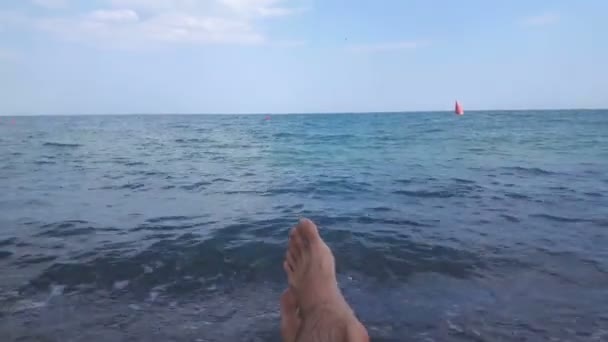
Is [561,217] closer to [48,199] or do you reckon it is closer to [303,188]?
[303,188]

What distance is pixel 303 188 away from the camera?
1000cm

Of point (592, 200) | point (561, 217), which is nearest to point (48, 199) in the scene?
point (561, 217)

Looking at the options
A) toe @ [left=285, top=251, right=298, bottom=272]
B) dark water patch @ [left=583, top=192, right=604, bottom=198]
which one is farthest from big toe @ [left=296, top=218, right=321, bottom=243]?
dark water patch @ [left=583, top=192, right=604, bottom=198]

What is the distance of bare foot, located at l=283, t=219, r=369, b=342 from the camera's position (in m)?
2.05

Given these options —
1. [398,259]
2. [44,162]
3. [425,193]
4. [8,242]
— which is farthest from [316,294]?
[44,162]

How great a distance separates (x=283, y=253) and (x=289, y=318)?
9.79ft

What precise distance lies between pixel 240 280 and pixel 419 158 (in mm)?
11624

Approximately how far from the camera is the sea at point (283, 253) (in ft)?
12.0

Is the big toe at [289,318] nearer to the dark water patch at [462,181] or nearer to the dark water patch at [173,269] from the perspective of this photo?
the dark water patch at [173,269]

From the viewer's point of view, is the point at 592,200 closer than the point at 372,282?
No

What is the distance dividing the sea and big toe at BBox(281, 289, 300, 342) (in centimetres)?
108

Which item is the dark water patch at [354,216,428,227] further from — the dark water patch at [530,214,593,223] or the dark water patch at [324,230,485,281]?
the dark water patch at [530,214,593,223]

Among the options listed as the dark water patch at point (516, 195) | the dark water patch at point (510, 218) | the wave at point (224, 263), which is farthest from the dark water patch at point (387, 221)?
the dark water patch at point (516, 195)

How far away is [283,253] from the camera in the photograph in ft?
17.8
